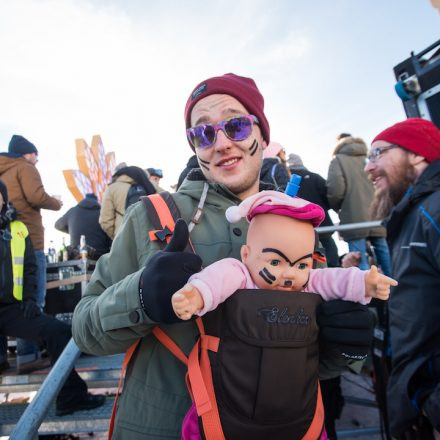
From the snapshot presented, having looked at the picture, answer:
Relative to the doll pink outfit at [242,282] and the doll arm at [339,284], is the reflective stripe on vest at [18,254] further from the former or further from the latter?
the doll arm at [339,284]

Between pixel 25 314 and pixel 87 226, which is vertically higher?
pixel 87 226

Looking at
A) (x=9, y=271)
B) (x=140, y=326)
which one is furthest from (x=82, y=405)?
(x=140, y=326)

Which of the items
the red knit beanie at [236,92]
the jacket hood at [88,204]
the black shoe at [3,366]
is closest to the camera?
the red knit beanie at [236,92]

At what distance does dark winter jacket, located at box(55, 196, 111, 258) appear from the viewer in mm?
5242

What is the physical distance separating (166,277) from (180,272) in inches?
1.8

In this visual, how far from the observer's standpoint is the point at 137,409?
1187 millimetres

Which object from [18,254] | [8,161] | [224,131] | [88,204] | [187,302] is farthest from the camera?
[88,204]

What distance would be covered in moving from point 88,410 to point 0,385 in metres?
1.12

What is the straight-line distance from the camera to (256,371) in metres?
1.01

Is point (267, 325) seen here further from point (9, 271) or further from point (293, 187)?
point (9, 271)

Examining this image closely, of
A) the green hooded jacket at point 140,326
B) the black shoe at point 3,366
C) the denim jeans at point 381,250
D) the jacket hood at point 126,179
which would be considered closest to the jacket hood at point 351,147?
the denim jeans at point 381,250

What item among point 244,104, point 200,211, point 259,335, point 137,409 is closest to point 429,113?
point 244,104

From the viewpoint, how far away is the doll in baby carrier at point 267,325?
999mm

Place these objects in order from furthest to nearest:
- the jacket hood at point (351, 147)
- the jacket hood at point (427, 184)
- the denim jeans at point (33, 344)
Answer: the jacket hood at point (351, 147), the denim jeans at point (33, 344), the jacket hood at point (427, 184)
